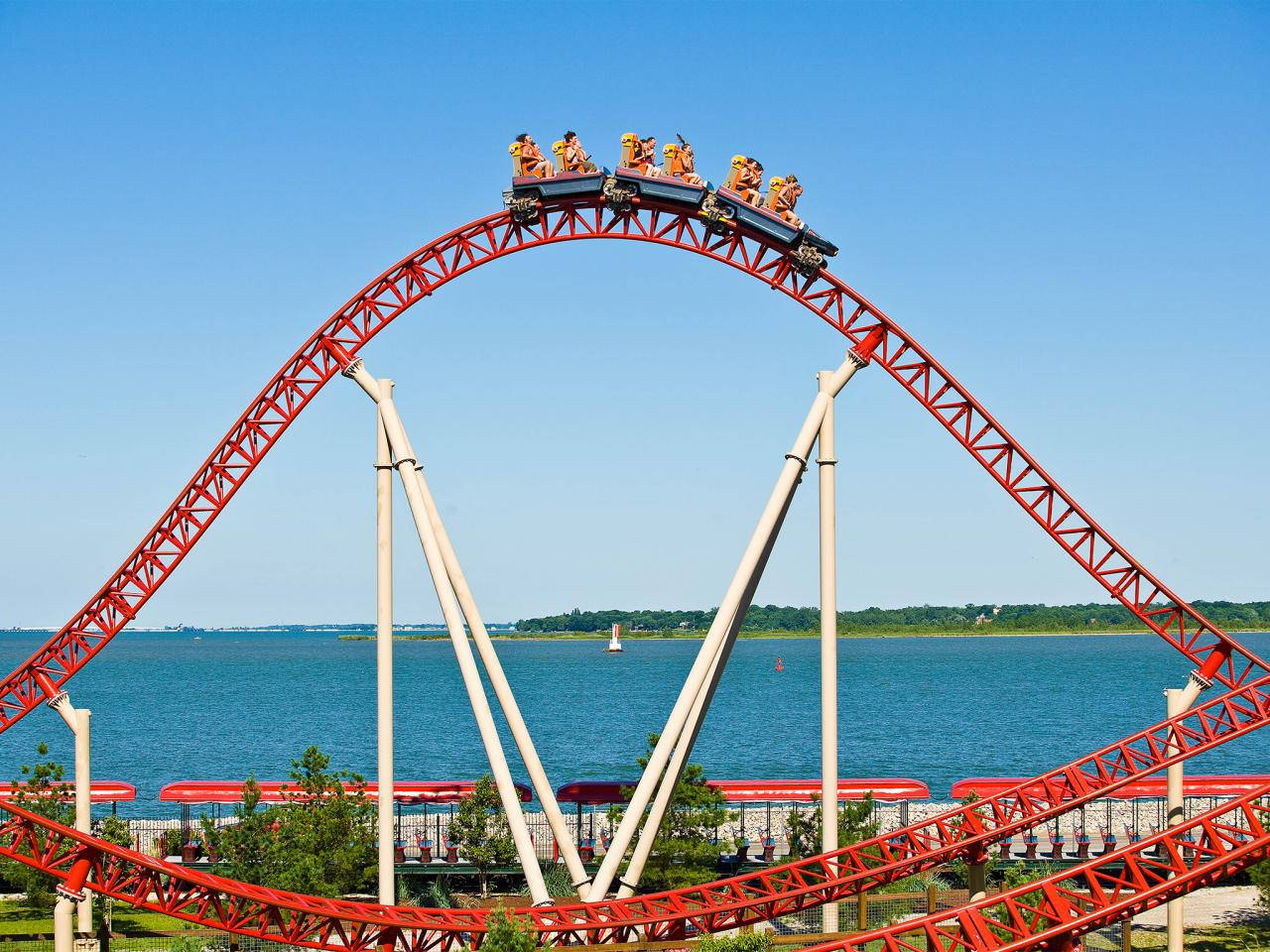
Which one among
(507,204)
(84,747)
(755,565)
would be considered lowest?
(84,747)

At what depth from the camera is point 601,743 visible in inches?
3580

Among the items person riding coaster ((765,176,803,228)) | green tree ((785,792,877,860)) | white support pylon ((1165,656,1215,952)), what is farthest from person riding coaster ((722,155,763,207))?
green tree ((785,792,877,860))

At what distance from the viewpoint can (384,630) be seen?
2456 cm

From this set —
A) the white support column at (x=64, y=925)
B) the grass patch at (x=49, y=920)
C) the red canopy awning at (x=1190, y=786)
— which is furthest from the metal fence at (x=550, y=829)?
the white support column at (x=64, y=925)

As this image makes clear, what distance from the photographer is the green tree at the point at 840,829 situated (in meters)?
31.7

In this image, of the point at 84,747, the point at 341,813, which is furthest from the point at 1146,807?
the point at 84,747

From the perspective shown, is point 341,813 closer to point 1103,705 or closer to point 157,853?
point 157,853

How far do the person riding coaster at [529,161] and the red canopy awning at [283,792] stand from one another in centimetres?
1652

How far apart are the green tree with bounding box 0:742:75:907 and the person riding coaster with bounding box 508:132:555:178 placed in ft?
54.1

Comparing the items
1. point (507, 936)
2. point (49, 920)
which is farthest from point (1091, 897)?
point (49, 920)

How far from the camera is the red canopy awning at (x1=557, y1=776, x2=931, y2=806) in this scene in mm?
37188

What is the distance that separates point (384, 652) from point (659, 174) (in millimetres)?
9776

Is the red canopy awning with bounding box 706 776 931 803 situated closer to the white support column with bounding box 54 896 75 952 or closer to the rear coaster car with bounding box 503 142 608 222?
the rear coaster car with bounding box 503 142 608 222

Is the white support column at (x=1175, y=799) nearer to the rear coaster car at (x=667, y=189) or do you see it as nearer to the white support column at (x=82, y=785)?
the rear coaster car at (x=667, y=189)
